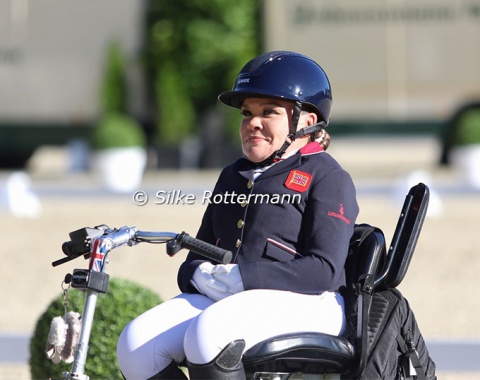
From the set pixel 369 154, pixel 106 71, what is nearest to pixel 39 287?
pixel 106 71

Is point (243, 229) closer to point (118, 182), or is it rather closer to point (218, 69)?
point (118, 182)

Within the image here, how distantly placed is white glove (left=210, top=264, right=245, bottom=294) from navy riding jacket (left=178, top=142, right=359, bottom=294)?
0.07 ft

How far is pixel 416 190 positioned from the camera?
3279 mm

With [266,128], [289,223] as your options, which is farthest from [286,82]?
[289,223]

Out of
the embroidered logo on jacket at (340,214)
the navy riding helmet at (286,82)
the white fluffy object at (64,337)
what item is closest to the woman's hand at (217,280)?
the embroidered logo on jacket at (340,214)

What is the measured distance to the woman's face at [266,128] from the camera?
3.22 metres

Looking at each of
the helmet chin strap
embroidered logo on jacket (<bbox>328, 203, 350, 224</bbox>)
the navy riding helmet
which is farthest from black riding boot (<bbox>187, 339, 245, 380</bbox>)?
the navy riding helmet

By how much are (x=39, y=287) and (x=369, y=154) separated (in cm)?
1743

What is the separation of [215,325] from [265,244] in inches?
14.7

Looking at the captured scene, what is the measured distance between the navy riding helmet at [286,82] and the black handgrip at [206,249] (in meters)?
0.59

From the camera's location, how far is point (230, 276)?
3006mm

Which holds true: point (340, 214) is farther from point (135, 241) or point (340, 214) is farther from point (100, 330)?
point (100, 330)

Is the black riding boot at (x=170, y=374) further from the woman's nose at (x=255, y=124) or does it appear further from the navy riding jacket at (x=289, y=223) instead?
the woman's nose at (x=255, y=124)

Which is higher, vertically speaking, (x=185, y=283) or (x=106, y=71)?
(x=185, y=283)
